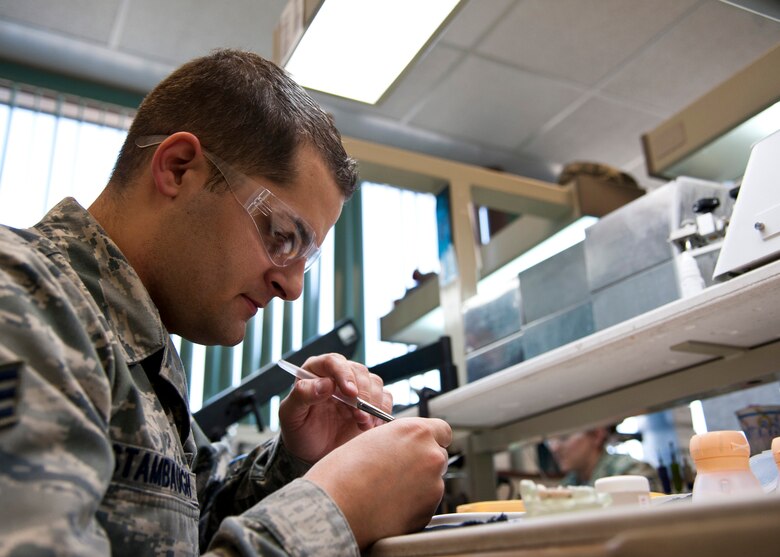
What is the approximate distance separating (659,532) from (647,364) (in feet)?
3.67

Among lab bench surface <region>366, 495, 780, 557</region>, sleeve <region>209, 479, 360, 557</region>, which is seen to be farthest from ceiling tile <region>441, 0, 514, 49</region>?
lab bench surface <region>366, 495, 780, 557</region>

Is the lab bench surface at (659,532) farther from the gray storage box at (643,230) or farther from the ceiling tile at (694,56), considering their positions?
the ceiling tile at (694,56)

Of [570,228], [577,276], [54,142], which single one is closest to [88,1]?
[54,142]

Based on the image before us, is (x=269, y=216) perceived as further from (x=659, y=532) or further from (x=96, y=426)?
(x=659, y=532)

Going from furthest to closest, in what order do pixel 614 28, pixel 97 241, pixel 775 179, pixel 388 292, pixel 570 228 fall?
pixel 388 292 < pixel 614 28 < pixel 570 228 < pixel 775 179 < pixel 97 241

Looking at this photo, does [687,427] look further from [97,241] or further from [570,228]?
[97,241]

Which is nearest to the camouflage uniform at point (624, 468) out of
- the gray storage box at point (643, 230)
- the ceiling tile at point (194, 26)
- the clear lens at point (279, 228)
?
the gray storage box at point (643, 230)

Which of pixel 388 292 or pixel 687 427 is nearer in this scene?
pixel 687 427

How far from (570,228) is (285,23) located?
45.2 inches

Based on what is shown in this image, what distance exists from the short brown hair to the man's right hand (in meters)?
0.46

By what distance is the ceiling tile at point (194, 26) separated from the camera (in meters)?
3.14

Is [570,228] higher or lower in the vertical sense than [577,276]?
higher

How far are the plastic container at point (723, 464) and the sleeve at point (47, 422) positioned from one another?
1.72 ft

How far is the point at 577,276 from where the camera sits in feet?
5.41
